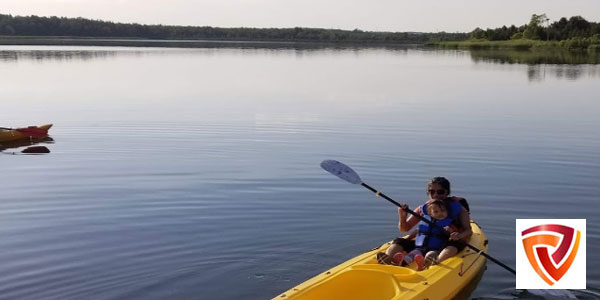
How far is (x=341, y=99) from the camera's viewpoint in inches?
952

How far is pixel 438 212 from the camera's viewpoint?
7.24 metres

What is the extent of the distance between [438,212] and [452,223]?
9.7 inches

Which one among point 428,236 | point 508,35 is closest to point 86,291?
point 428,236

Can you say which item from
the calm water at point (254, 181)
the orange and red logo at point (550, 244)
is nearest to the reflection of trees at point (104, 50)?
the calm water at point (254, 181)

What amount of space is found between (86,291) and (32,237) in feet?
7.08

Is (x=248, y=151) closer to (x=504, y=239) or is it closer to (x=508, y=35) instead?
(x=504, y=239)

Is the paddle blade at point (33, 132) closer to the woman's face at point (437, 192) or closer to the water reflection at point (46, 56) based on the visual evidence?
the woman's face at point (437, 192)

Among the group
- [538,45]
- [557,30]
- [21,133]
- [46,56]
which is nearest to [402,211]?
[21,133]

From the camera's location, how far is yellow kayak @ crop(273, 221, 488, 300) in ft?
20.0

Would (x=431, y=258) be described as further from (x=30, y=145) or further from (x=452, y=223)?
(x=30, y=145)

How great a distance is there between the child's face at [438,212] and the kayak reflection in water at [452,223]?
2.1 inches

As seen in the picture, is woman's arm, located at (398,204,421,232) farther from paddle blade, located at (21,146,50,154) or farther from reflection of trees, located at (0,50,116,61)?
reflection of trees, located at (0,50,116,61)

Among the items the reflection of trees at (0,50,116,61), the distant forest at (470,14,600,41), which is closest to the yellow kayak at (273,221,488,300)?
the reflection of trees at (0,50,116,61)

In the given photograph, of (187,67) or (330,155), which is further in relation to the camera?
(187,67)
